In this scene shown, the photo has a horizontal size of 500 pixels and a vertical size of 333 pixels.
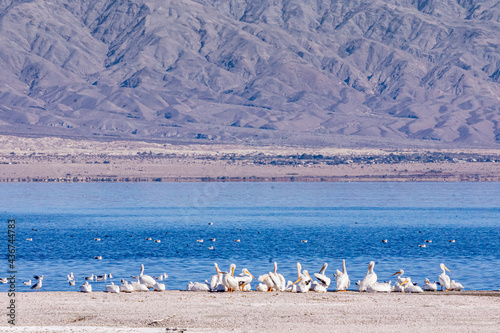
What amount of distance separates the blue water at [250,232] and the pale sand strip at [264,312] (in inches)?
300

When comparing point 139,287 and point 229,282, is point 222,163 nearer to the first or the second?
point 139,287

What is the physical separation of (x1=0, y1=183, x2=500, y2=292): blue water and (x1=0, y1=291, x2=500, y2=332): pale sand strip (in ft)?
25.0

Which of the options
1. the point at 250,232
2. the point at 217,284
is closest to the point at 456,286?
the point at 217,284

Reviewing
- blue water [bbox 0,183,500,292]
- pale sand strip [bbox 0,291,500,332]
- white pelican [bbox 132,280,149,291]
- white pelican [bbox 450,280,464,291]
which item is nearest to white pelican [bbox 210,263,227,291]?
pale sand strip [bbox 0,291,500,332]

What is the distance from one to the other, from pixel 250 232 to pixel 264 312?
4035cm

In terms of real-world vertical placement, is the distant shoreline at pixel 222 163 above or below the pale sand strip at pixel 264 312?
above

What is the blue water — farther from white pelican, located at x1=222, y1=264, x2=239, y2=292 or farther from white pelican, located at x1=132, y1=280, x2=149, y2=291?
white pelican, located at x1=222, y1=264, x2=239, y2=292

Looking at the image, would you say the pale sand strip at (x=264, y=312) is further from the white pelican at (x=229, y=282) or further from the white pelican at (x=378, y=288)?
the white pelican at (x=378, y=288)

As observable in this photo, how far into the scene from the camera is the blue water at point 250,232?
42.4 metres

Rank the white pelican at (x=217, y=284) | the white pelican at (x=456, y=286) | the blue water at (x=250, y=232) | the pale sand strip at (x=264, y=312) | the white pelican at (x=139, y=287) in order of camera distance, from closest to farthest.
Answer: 1. the pale sand strip at (x=264, y=312)
2. the white pelican at (x=217, y=284)
3. the white pelican at (x=139, y=287)
4. the white pelican at (x=456, y=286)
5. the blue water at (x=250, y=232)

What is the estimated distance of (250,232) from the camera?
65.1m

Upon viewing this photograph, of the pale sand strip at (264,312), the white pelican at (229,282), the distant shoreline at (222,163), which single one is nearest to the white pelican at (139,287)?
the pale sand strip at (264,312)

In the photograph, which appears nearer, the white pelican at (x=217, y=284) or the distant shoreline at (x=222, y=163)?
the white pelican at (x=217, y=284)

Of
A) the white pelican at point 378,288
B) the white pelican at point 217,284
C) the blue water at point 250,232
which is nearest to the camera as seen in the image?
the white pelican at point 217,284
